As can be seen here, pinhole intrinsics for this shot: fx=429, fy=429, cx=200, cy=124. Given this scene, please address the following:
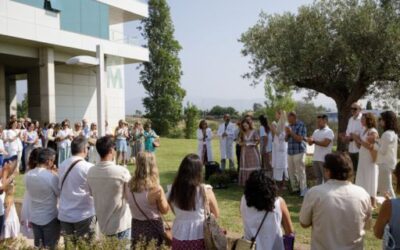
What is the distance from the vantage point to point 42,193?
4.75 meters

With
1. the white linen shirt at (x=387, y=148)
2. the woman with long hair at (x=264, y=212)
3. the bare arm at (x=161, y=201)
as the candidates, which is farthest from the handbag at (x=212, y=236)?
the white linen shirt at (x=387, y=148)

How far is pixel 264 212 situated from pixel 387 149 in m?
4.15

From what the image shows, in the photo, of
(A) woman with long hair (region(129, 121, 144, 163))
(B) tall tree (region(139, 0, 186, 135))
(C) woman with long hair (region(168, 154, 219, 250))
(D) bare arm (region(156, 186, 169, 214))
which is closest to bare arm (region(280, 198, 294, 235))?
(C) woman with long hair (region(168, 154, 219, 250))

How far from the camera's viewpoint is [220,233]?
397cm

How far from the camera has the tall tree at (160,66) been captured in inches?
1891

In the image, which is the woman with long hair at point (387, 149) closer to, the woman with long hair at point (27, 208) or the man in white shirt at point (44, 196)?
the man in white shirt at point (44, 196)

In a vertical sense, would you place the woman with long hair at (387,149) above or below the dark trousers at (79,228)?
above

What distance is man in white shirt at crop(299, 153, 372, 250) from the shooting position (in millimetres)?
3676

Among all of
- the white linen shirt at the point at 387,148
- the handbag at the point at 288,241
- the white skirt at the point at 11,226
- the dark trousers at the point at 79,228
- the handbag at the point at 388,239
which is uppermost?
the white linen shirt at the point at 387,148

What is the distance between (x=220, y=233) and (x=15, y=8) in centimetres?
2075

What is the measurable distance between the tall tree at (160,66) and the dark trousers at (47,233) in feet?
140

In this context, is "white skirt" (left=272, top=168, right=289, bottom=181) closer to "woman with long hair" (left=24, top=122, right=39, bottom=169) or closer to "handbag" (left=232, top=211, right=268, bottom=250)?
"handbag" (left=232, top=211, right=268, bottom=250)

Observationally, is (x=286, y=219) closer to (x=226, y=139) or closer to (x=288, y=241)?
(x=288, y=241)

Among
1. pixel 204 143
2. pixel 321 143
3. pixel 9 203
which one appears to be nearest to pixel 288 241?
pixel 9 203
